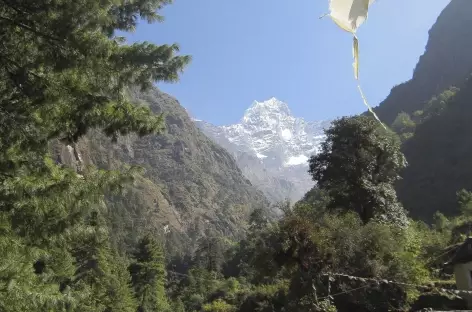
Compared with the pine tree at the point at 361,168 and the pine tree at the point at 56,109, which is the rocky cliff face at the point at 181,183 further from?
the pine tree at the point at 56,109

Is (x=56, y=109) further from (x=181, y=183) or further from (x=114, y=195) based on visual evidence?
(x=181, y=183)

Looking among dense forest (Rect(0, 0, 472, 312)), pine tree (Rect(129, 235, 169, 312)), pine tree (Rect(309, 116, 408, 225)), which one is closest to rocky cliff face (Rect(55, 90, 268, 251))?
pine tree (Rect(129, 235, 169, 312))

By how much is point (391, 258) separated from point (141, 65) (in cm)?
1249

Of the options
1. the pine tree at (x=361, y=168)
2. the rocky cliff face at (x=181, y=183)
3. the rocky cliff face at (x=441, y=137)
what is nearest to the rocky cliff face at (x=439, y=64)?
the rocky cliff face at (x=441, y=137)

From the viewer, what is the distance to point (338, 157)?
20.7 metres

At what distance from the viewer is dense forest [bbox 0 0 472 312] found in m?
4.89

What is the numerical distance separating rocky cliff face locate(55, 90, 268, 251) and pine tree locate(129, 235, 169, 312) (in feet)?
166

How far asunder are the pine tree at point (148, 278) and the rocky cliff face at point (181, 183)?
166 feet

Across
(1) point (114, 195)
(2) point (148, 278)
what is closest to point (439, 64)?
(2) point (148, 278)

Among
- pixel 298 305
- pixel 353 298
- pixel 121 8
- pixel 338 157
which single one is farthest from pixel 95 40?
pixel 338 157

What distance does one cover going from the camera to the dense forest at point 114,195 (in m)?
4.89

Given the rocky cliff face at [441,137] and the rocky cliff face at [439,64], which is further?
the rocky cliff face at [439,64]

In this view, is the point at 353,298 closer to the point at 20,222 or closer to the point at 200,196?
the point at 20,222

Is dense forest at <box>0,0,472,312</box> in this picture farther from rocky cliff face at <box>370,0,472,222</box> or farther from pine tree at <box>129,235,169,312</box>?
rocky cliff face at <box>370,0,472,222</box>
